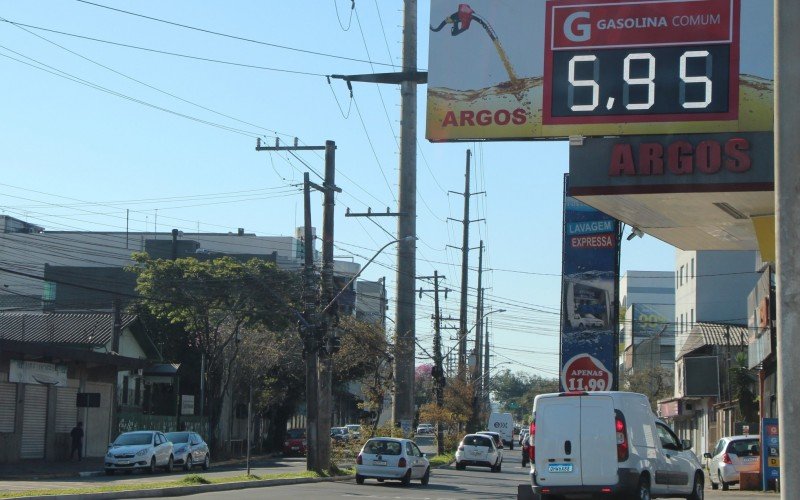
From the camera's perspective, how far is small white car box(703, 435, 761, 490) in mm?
32688

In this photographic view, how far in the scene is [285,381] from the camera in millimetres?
64812

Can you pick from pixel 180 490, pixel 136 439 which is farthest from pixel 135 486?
pixel 136 439

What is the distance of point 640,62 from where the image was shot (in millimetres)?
17297

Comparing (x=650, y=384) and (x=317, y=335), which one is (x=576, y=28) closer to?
(x=317, y=335)

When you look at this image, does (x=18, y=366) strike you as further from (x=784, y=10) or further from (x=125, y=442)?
(x=784, y=10)

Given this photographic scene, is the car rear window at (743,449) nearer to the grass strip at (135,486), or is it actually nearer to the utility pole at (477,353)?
the grass strip at (135,486)

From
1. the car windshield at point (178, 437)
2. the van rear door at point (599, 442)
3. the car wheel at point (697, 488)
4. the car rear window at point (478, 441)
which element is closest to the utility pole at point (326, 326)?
the car windshield at point (178, 437)

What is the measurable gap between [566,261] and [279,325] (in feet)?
109

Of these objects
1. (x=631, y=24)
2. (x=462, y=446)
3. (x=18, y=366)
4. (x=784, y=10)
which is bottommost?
(x=462, y=446)

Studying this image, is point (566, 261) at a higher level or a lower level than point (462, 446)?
higher

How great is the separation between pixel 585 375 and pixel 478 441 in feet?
67.7

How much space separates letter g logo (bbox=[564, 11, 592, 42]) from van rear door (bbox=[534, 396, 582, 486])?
621cm

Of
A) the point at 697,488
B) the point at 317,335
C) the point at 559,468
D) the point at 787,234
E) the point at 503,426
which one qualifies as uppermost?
the point at 317,335

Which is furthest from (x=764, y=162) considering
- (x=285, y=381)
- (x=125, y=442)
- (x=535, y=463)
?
(x=285, y=381)
